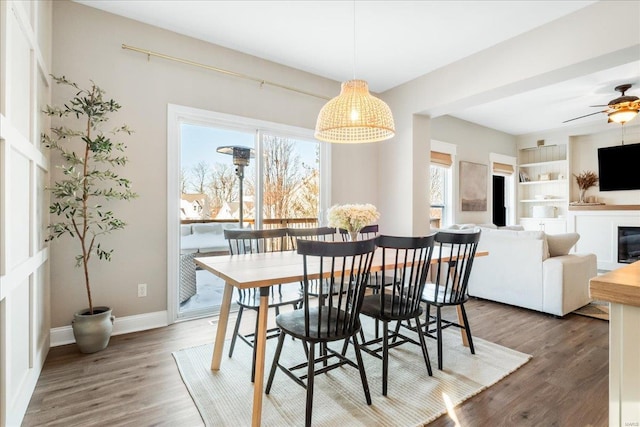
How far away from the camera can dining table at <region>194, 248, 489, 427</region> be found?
167 cm

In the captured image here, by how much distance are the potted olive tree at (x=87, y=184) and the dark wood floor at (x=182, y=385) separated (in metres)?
0.28

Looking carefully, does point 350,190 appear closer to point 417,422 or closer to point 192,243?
point 192,243

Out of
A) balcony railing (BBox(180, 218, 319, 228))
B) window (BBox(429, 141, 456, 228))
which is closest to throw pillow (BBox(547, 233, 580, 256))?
window (BBox(429, 141, 456, 228))

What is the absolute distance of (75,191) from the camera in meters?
2.46

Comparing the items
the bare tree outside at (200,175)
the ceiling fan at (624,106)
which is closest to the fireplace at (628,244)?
the ceiling fan at (624,106)

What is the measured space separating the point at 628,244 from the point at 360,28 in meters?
6.17

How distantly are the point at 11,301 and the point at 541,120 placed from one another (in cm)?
741

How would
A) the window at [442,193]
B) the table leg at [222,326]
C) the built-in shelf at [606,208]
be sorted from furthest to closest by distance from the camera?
the window at [442,193] → the built-in shelf at [606,208] → the table leg at [222,326]

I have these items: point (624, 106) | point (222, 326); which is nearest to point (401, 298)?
point (222, 326)

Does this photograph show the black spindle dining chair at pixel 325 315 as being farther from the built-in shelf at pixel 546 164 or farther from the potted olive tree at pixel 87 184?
the built-in shelf at pixel 546 164

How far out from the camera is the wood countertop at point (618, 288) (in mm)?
690

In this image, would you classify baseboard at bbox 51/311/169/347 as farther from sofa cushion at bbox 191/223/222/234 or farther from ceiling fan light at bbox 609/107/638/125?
ceiling fan light at bbox 609/107/638/125

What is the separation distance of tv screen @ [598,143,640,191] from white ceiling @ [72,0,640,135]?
235 centimetres

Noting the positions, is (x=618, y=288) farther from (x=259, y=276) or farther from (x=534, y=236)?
(x=534, y=236)
